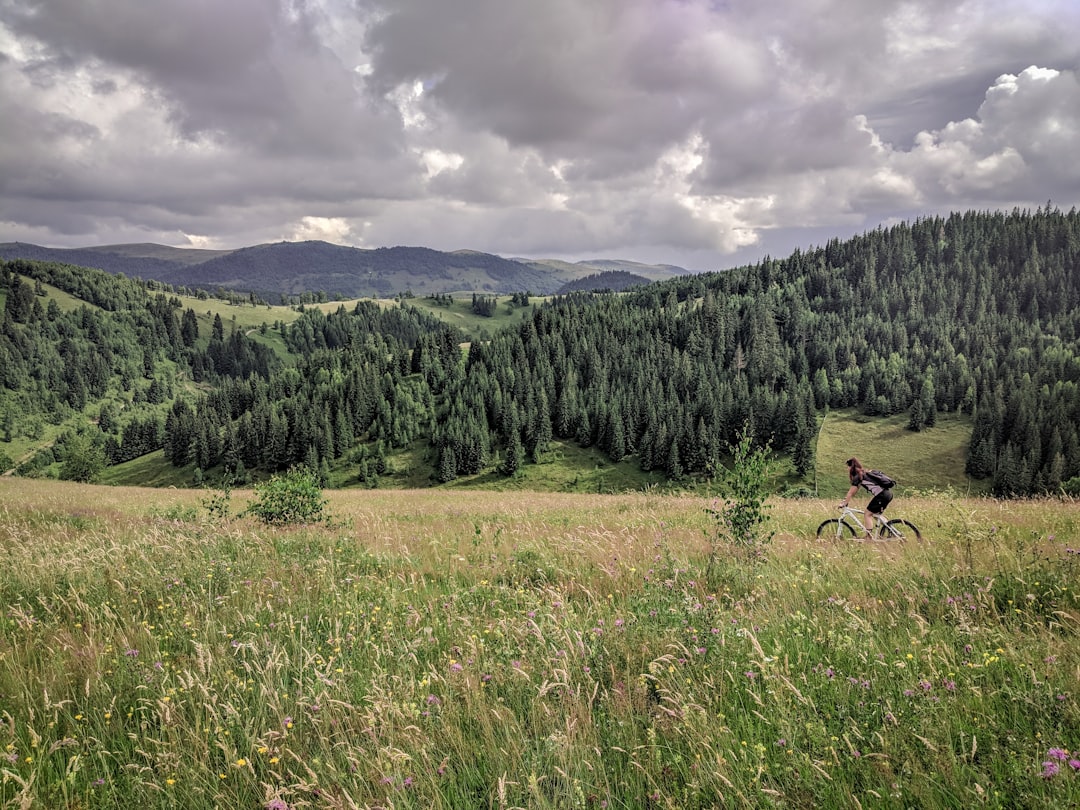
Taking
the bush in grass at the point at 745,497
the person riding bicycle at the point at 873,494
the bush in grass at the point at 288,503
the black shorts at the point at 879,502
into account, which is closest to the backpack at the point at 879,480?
the person riding bicycle at the point at 873,494

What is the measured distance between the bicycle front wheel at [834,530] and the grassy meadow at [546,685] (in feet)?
8.86

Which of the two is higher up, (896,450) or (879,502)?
(879,502)

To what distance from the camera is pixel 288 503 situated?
13602 mm

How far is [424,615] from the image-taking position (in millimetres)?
5906

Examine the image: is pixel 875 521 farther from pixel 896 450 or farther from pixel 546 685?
pixel 896 450

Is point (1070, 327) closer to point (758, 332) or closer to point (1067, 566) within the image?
point (758, 332)

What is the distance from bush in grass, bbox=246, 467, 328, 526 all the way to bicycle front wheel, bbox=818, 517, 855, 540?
12.0m

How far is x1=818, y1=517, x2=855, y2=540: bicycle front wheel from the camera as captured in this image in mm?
10557

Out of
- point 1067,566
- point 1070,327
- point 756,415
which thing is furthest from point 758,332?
point 1067,566

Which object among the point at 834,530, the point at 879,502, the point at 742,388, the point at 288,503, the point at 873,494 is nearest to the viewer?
the point at 879,502

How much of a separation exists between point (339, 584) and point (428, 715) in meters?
3.74

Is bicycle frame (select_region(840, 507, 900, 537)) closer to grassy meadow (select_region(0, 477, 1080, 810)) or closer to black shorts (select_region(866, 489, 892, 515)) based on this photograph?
black shorts (select_region(866, 489, 892, 515))

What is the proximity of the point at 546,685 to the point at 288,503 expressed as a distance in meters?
11.9

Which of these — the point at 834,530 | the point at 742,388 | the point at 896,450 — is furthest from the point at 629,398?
the point at 834,530
